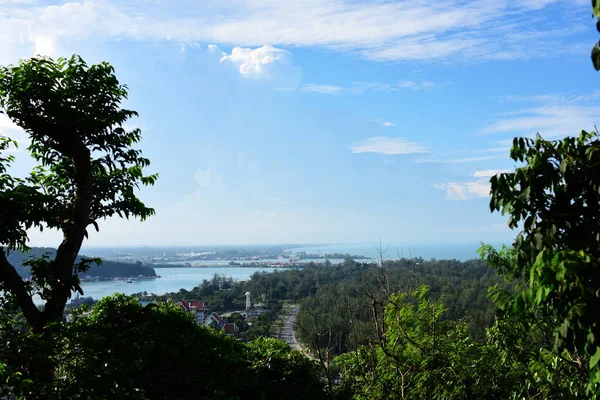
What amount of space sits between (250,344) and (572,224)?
449 cm

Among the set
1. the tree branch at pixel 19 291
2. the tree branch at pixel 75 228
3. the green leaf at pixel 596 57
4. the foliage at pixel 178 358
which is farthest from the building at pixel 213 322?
the green leaf at pixel 596 57

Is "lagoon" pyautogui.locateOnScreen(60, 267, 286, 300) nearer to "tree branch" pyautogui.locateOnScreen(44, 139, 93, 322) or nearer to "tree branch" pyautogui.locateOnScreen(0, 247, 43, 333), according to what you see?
"tree branch" pyautogui.locateOnScreen(44, 139, 93, 322)

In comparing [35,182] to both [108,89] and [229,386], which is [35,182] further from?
[229,386]

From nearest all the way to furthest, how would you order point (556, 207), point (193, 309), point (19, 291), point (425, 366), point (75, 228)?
point (556, 207) < point (19, 291) < point (75, 228) < point (425, 366) < point (193, 309)

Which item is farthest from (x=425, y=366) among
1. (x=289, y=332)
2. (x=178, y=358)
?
(x=289, y=332)

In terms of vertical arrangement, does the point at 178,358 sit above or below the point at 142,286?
above

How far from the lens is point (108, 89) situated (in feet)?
15.1

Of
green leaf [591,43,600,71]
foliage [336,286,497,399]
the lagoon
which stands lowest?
the lagoon

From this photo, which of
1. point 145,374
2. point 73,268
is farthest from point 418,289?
point 73,268

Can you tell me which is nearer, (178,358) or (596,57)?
(596,57)

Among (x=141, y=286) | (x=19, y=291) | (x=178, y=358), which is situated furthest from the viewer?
(x=141, y=286)

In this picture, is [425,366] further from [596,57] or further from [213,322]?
[596,57]

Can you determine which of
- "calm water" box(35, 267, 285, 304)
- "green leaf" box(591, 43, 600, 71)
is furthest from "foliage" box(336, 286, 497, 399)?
"green leaf" box(591, 43, 600, 71)

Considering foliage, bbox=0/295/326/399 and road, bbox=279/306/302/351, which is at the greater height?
foliage, bbox=0/295/326/399
